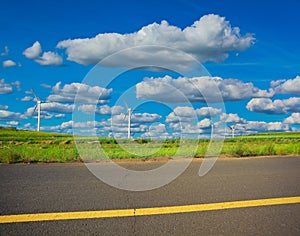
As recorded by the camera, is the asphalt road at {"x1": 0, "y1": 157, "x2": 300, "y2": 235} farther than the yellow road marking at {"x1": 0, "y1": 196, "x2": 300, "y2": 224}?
No

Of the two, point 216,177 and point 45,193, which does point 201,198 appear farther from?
point 45,193

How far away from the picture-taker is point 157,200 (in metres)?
4.58

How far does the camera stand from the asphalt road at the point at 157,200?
352 centimetres

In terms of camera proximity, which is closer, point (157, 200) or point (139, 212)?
point (139, 212)

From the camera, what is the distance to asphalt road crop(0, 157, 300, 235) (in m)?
3.52

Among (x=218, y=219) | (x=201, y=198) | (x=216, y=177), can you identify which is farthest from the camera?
(x=216, y=177)

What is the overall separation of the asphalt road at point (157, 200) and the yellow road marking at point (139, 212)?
4.6 inches

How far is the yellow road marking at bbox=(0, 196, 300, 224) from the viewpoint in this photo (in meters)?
3.77

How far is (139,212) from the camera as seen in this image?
4031 mm

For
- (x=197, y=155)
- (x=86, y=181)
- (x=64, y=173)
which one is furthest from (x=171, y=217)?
(x=197, y=155)

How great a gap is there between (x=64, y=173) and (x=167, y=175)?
201 centimetres

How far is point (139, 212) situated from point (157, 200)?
0.59 m

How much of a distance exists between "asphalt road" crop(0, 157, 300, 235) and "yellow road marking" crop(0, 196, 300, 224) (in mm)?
118

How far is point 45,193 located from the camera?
191 inches
